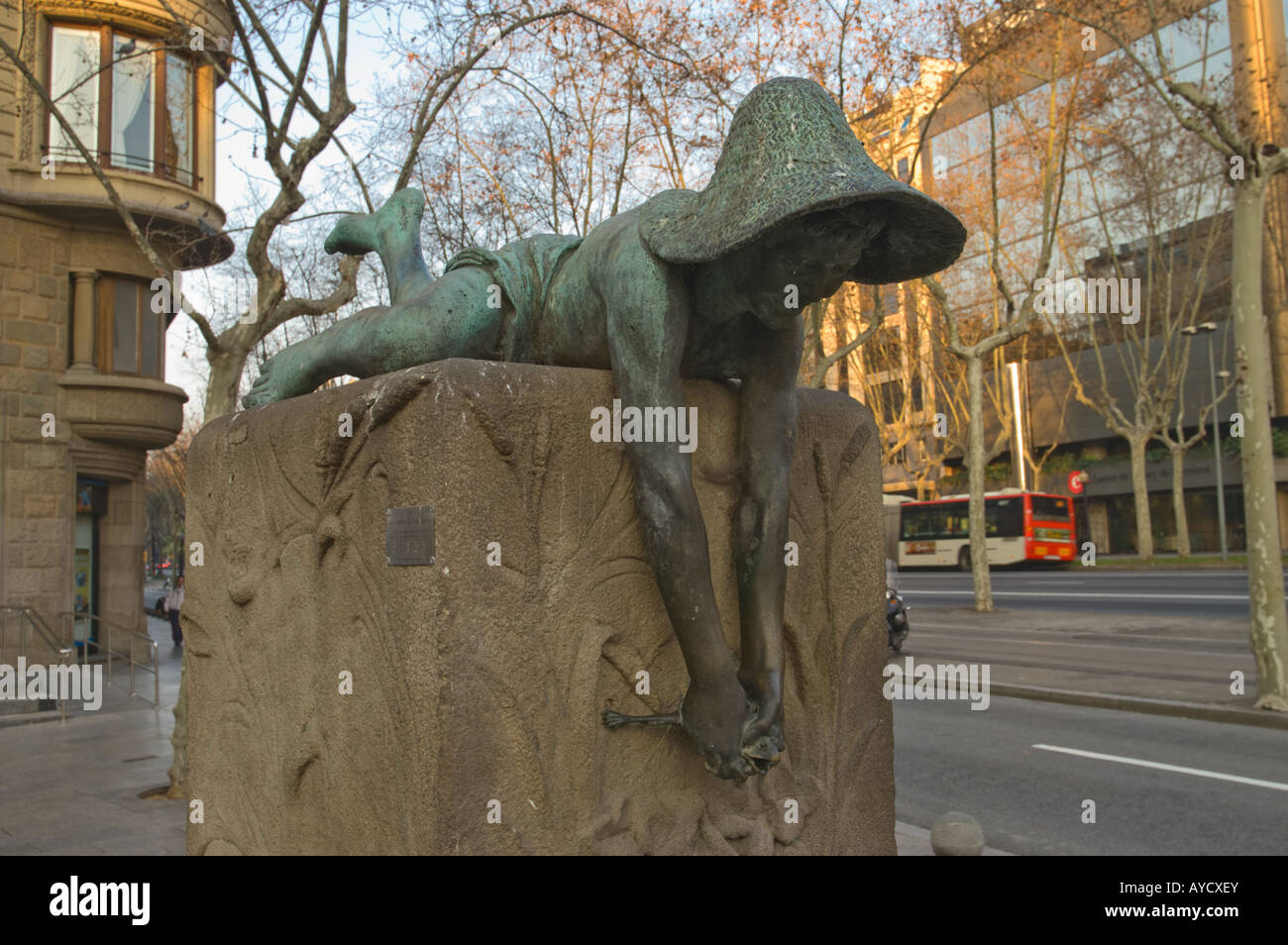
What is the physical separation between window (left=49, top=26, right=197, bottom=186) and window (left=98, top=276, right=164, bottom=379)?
5.88 feet

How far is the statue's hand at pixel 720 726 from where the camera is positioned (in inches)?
104

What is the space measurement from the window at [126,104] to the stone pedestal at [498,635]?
42.8 ft

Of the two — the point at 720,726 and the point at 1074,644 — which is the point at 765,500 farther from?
the point at 1074,644

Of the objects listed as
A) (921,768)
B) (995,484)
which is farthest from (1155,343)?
(921,768)

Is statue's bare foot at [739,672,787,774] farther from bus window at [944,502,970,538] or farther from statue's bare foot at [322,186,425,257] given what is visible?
bus window at [944,502,970,538]

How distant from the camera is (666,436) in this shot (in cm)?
263

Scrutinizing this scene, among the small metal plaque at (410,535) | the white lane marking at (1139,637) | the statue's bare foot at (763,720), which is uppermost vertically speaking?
the small metal plaque at (410,535)

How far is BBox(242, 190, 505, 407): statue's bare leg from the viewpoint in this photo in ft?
10.1

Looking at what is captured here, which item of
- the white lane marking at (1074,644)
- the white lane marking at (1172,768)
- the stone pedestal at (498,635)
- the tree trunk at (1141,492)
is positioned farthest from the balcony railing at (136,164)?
the tree trunk at (1141,492)

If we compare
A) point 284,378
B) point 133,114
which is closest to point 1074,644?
point 284,378

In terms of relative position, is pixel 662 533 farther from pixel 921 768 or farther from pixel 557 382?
pixel 921 768

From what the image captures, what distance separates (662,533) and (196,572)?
6.70ft

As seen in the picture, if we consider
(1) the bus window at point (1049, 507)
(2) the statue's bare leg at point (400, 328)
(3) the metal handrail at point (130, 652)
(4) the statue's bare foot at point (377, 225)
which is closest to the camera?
(2) the statue's bare leg at point (400, 328)

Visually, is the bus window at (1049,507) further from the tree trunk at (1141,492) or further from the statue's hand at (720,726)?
the statue's hand at (720,726)
